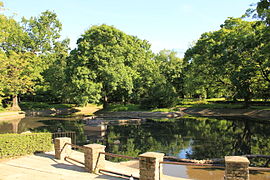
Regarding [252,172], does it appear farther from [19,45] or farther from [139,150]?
[19,45]

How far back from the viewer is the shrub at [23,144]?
1178cm

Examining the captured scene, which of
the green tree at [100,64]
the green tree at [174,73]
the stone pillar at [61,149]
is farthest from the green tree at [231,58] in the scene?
the stone pillar at [61,149]

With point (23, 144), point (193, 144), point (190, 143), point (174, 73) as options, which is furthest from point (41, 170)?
point (174, 73)

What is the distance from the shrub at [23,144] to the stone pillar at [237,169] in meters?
10.7

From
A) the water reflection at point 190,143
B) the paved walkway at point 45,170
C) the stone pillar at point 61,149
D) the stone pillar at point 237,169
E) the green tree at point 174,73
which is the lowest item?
the water reflection at point 190,143

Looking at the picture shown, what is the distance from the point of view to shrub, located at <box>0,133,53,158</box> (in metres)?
11.8

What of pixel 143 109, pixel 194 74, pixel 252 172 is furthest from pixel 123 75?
pixel 252 172

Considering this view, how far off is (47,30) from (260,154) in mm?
49839

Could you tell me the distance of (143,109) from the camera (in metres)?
42.8

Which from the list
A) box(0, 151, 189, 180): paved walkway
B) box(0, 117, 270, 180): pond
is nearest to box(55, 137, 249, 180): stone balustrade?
box(0, 151, 189, 180): paved walkway

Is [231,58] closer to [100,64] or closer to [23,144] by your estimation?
[100,64]

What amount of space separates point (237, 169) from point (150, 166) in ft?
9.03

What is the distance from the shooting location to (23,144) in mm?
12398

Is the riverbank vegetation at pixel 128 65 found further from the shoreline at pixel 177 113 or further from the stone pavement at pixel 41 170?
the stone pavement at pixel 41 170
